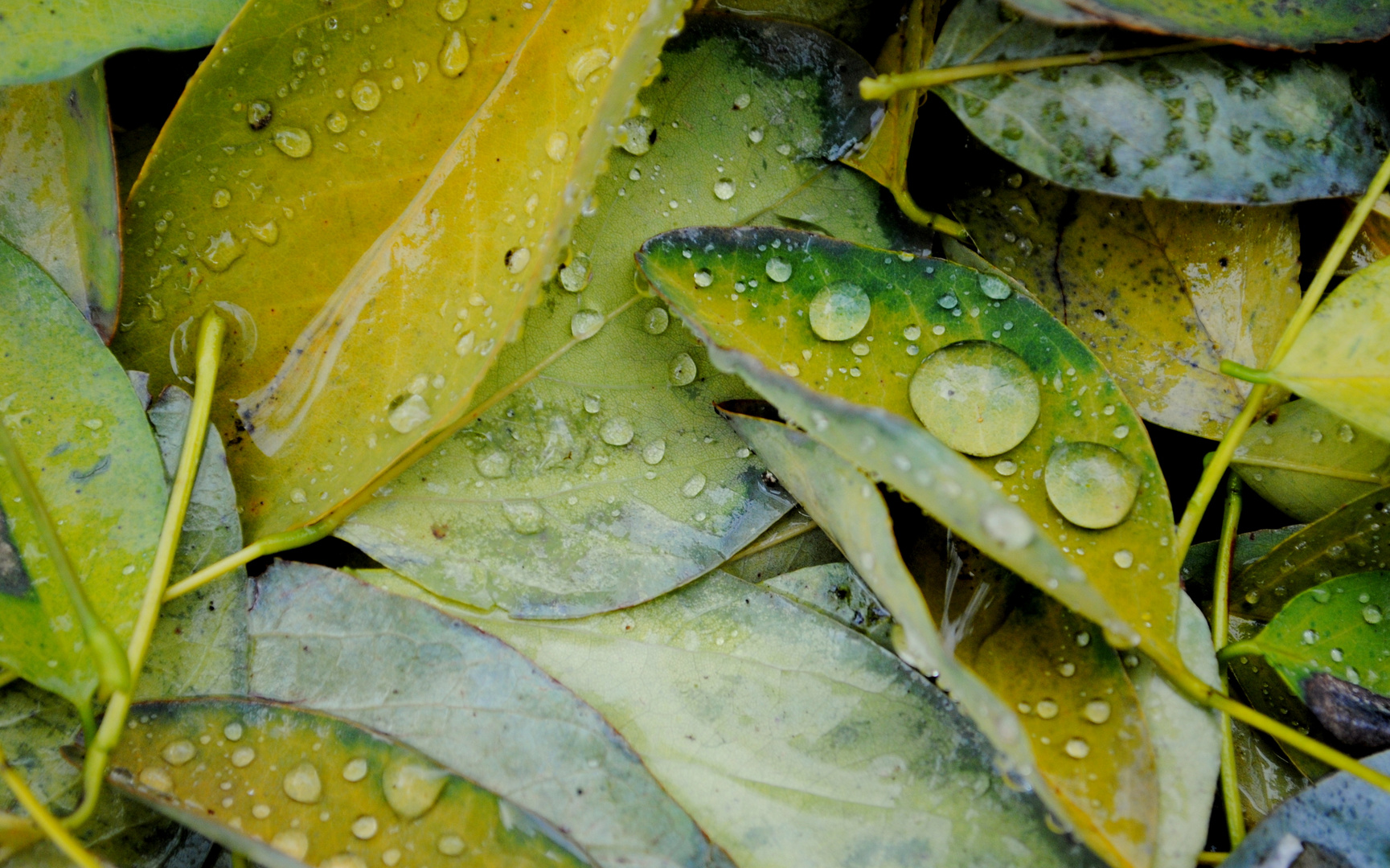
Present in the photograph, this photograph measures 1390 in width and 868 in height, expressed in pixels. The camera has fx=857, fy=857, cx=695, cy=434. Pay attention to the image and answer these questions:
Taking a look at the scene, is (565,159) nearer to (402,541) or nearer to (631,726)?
(402,541)

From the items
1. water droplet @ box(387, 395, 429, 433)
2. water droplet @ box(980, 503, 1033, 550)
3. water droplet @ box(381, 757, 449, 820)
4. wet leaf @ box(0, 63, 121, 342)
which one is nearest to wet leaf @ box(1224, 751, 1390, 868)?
water droplet @ box(980, 503, 1033, 550)

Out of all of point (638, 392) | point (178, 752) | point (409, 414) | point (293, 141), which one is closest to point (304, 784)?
point (178, 752)

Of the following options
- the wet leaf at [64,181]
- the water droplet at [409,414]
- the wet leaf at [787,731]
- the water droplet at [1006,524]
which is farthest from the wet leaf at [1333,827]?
the wet leaf at [64,181]

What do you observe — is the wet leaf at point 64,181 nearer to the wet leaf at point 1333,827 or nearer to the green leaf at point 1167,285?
the green leaf at point 1167,285

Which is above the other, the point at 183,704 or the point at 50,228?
the point at 50,228

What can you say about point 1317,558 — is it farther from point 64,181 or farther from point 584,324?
point 64,181

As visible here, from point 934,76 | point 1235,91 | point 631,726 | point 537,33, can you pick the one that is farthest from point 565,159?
point 1235,91
